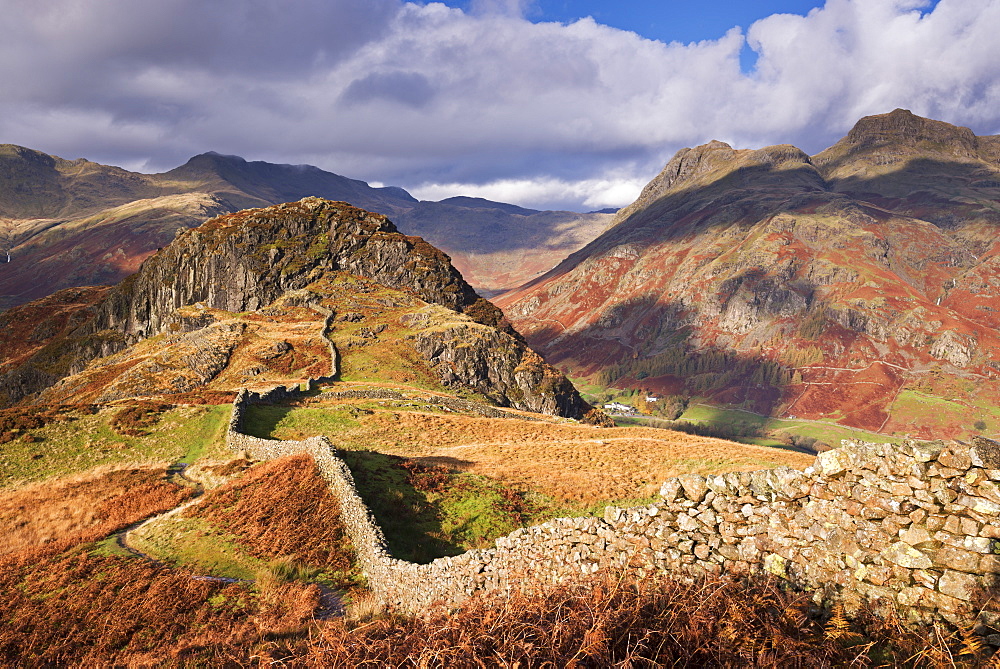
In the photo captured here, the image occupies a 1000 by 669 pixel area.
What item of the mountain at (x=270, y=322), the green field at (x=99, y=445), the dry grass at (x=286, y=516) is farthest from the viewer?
the mountain at (x=270, y=322)

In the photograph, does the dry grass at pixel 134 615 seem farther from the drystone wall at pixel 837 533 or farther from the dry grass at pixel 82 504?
the drystone wall at pixel 837 533

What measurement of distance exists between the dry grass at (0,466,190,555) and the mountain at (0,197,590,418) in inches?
1640

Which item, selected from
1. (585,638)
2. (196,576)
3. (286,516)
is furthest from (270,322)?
(585,638)

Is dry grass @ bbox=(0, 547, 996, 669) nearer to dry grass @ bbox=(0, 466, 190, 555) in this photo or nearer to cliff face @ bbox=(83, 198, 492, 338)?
dry grass @ bbox=(0, 466, 190, 555)

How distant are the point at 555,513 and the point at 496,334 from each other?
67.0 meters

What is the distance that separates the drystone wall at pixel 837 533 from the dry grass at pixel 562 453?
15.2 metres

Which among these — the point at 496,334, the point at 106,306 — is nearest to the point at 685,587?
the point at 496,334

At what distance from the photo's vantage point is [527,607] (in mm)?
7629

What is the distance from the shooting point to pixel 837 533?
765 centimetres

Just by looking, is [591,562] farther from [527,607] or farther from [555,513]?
[555,513]

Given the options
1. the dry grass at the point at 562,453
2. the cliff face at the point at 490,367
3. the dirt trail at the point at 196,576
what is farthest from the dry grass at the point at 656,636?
the cliff face at the point at 490,367

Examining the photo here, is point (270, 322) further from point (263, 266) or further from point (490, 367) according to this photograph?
point (490, 367)

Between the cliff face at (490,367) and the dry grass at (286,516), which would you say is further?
the cliff face at (490,367)

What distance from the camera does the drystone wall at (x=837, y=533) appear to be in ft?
21.4
